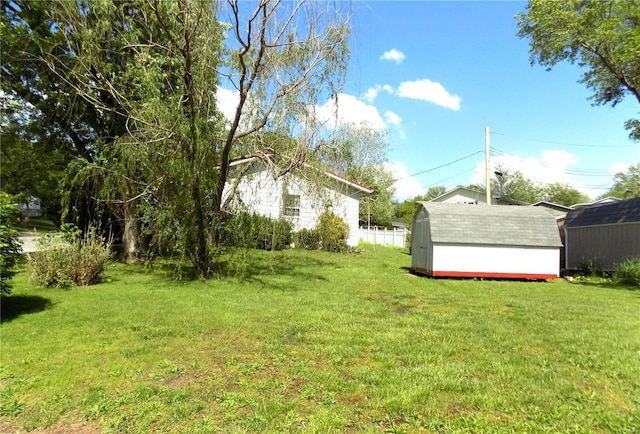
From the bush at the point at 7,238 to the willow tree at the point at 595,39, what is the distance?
15724 mm

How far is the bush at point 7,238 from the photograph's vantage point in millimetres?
5316

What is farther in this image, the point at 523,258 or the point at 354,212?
the point at 354,212

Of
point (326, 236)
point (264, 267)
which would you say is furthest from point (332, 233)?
point (264, 267)

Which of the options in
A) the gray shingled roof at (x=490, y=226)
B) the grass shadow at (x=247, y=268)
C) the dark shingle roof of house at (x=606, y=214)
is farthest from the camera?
the dark shingle roof of house at (x=606, y=214)

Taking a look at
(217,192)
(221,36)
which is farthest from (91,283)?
(221,36)

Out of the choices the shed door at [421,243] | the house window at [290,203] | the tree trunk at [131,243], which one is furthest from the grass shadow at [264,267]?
the tree trunk at [131,243]

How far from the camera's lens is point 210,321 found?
5.71 metres

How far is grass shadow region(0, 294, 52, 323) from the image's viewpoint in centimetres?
594

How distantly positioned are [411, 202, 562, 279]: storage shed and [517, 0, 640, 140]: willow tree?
235 inches

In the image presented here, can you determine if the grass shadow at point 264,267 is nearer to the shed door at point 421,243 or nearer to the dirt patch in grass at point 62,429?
the shed door at point 421,243

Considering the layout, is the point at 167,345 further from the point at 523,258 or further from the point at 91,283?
the point at 523,258

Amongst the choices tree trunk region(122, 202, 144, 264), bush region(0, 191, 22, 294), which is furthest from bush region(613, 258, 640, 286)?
tree trunk region(122, 202, 144, 264)

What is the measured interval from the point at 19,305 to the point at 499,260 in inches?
484

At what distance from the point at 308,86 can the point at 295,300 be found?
4.93m
